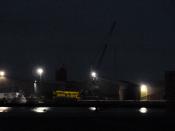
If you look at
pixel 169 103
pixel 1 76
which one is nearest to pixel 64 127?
pixel 169 103

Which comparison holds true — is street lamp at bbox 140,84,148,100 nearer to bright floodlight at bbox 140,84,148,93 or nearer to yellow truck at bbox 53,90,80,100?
bright floodlight at bbox 140,84,148,93

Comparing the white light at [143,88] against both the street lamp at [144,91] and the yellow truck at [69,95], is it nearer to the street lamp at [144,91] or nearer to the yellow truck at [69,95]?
the street lamp at [144,91]

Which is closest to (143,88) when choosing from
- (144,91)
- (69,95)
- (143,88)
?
(143,88)

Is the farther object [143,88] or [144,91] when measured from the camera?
[143,88]

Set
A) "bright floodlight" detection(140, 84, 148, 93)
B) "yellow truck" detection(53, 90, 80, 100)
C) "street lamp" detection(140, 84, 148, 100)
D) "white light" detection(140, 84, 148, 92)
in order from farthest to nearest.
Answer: "white light" detection(140, 84, 148, 92)
"bright floodlight" detection(140, 84, 148, 93)
"street lamp" detection(140, 84, 148, 100)
"yellow truck" detection(53, 90, 80, 100)

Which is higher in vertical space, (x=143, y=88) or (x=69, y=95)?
(x=143, y=88)

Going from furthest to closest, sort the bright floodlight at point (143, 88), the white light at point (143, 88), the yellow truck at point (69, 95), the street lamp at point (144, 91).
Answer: the white light at point (143, 88) → the bright floodlight at point (143, 88) → the street lamp at point (144, 91) → the yellow truck at point (69, 95)

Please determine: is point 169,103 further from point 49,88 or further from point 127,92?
point 49,88

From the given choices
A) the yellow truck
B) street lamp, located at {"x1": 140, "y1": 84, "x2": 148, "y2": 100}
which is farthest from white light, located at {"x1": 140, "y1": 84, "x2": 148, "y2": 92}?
the yellow truck

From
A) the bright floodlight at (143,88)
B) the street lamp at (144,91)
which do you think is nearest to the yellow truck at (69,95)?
the street lamp at (144,91)

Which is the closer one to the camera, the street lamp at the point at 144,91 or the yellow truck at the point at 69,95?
the yellow truck at the point at 69,95

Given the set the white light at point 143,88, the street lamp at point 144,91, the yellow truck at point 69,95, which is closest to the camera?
the yellow truck at point 69,95

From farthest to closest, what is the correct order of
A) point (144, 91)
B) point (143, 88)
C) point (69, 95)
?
1. point (143, 88)
2. point (144, 91)
3. point (69, 95)

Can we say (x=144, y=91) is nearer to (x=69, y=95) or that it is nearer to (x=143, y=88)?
(x=143, y=88)
